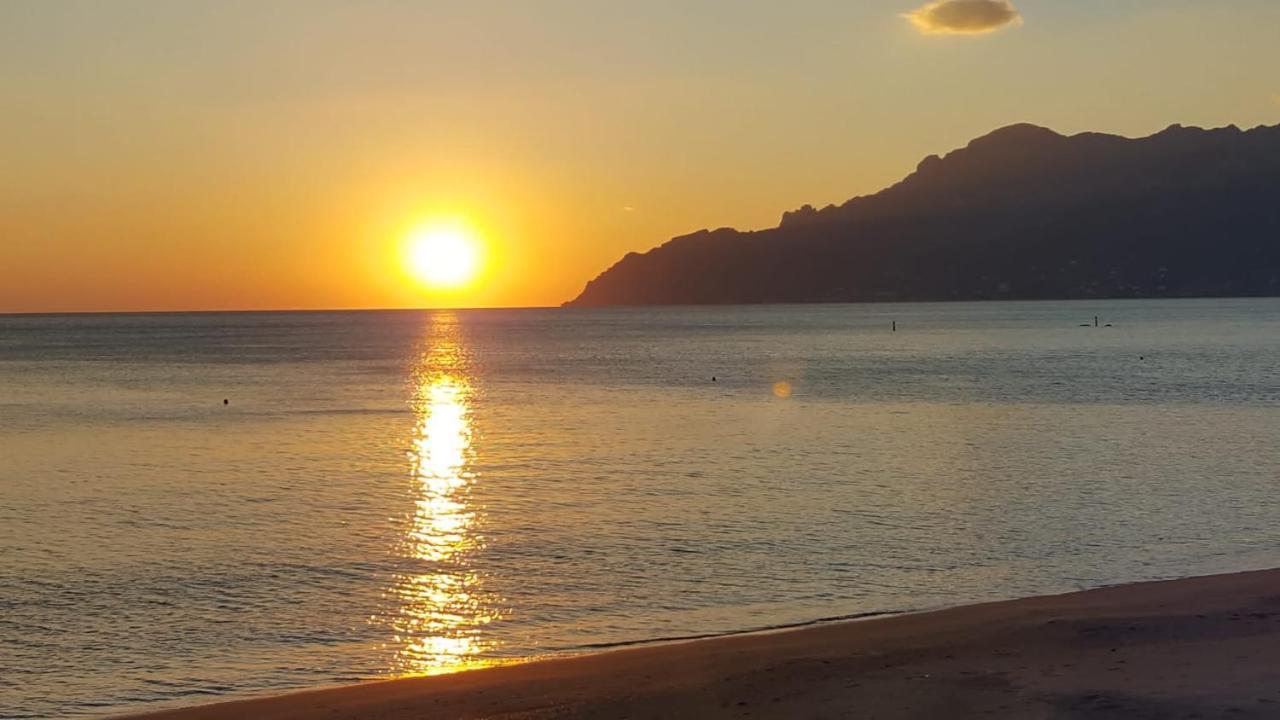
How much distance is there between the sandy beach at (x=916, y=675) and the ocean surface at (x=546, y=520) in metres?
1.92

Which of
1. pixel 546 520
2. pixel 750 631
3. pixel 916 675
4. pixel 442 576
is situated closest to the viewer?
pixel 916 675

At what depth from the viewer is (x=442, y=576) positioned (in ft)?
84.7

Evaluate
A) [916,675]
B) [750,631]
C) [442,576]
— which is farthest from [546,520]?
[916,675]

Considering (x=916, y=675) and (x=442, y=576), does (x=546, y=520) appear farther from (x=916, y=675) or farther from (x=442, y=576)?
(x=916, y=675)

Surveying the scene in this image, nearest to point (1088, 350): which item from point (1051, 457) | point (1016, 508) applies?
point (1051, 457)

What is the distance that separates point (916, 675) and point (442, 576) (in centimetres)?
1253

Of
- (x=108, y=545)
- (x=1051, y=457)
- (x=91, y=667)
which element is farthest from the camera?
(x=1051, y=457)

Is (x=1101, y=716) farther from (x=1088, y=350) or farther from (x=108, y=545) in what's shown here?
(x=1088, y=350)

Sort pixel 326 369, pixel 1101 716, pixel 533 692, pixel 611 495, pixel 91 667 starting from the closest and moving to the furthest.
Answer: pixel 1101 716
pixel 533 692
pixel 91 667
pixel 611 495
pixel 326 369

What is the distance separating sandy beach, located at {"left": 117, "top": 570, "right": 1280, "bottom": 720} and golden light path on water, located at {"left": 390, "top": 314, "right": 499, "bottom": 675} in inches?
70.9

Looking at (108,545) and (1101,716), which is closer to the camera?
(1101,716)

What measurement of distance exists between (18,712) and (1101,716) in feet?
44.9

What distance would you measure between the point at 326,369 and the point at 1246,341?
10939cm

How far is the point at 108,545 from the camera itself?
29.5 meters
